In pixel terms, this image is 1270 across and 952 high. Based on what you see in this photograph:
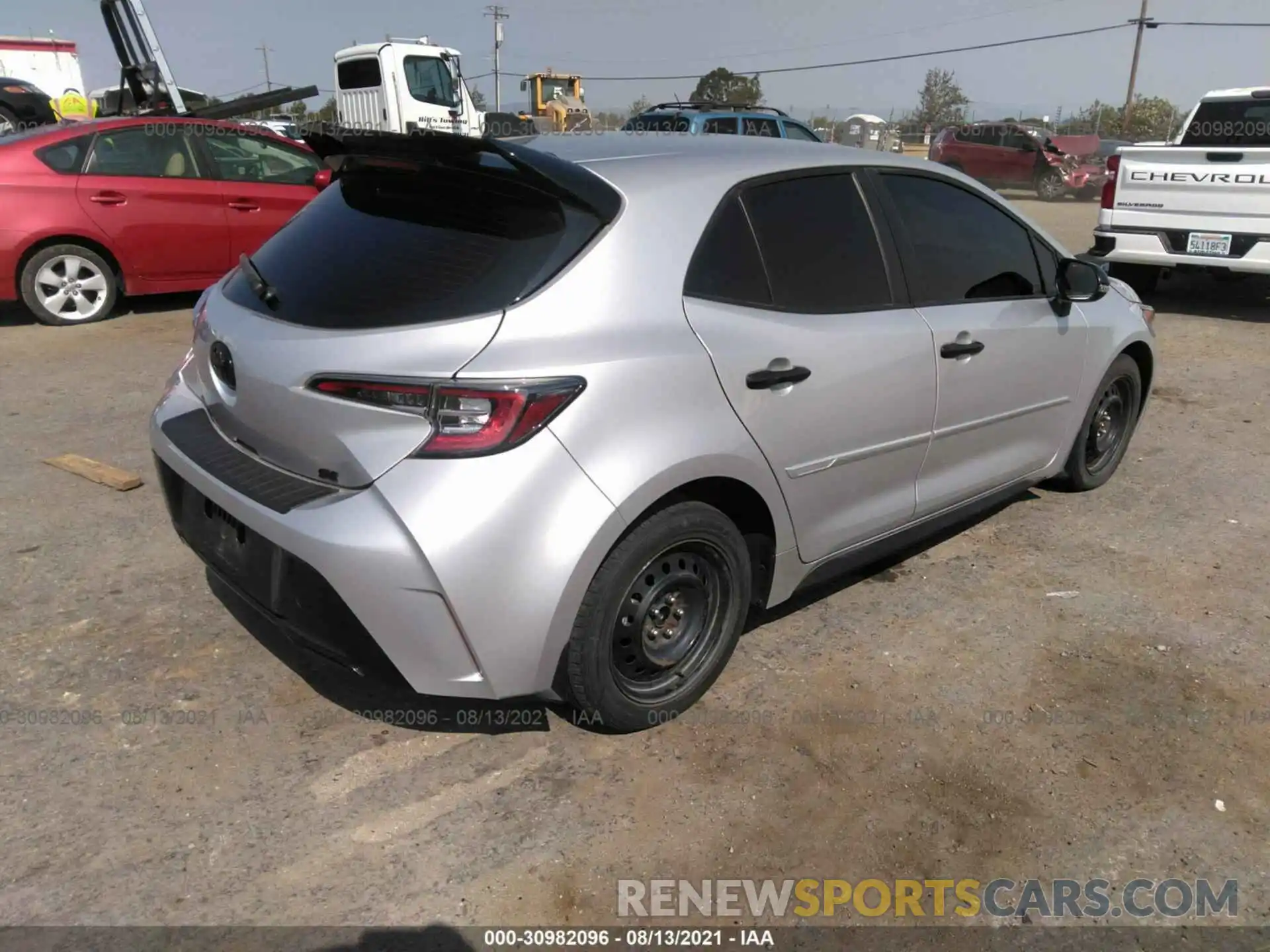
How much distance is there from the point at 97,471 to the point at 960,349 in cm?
400

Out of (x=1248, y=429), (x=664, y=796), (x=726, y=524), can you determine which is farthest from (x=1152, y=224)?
(x=664, y=796)

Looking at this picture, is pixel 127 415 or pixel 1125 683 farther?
pixel 127 415

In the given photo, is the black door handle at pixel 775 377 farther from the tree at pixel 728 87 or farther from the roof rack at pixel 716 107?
the tree at pixel 728 87

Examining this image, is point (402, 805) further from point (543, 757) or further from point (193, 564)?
point (193, 564)

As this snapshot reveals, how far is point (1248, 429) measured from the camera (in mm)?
5871

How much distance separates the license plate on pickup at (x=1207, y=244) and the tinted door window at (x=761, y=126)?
798cm

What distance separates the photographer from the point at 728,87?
5656cm

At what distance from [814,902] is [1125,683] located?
1.55 m

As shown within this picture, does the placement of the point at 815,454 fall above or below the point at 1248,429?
above

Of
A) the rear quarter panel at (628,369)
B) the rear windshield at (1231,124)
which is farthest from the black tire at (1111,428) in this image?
A: the rear windshield at (1231,124)

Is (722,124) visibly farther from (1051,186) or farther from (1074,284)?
(1074,284)

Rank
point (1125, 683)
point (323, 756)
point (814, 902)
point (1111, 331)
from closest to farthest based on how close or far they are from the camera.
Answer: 1. point (814, 902)
2. point (323, 756)
3. point (1125, 683)
4. point (1111, 331)

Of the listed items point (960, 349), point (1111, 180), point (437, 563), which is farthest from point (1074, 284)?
A: point (1111, 180)

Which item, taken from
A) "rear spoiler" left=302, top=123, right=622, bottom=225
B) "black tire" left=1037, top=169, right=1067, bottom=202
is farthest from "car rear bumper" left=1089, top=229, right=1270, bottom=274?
"black tire" left=1037, top=169, right=1067, bottom=202
